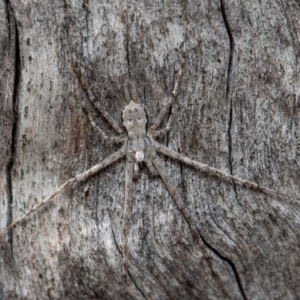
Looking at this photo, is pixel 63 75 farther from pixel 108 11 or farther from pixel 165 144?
pixel 165 144

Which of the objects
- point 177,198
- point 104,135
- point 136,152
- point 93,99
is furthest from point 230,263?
point 93,99

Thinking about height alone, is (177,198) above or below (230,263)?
above

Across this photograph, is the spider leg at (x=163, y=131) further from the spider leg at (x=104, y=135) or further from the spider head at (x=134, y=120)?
the spider leg at (x=104, y=135)

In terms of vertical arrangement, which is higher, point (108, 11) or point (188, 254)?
point (108, 11)

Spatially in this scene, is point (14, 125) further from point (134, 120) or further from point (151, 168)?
point (151, 168)

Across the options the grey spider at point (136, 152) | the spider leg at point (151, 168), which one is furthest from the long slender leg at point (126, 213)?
the spider leg at point (151, 168)

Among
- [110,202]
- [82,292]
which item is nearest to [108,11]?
[110,202]
